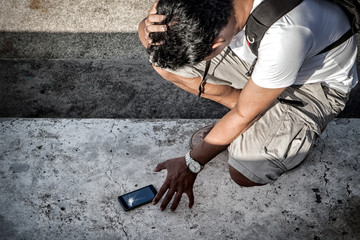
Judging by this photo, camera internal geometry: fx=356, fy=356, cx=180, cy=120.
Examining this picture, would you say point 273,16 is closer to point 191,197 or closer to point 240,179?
point 240,179

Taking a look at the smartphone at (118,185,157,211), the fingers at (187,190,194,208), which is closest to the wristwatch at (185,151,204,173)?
the fingers at (187,190,194,208)

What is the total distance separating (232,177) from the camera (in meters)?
1.72

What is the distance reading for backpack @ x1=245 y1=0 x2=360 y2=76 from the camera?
1.28m

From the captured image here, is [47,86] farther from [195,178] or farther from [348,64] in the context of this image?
[348,64]

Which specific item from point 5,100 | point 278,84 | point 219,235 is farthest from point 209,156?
point 5,100

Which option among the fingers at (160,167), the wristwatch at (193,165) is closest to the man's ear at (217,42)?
the wristwatch at (193,165)

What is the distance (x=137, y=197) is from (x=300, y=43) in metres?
0.99

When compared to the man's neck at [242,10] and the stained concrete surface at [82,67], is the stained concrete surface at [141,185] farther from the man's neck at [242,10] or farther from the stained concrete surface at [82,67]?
the man's neck at [242,10]

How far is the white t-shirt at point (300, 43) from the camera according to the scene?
49.9 inches

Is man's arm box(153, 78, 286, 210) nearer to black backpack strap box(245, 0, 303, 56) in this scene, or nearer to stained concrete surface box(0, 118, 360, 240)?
stained concrete surface box(0, 118, 360, 240)

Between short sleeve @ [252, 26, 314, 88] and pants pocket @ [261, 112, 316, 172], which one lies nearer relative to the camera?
short sleeve @ [252, 26, 314, 88]

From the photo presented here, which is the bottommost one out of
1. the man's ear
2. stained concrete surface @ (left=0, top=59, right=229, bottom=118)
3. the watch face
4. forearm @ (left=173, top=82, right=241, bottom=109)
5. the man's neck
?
stained concrete surface @ (left=0, top=59, right=229, bottom=118)

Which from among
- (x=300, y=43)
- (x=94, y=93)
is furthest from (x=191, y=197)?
(x=94, y=93)

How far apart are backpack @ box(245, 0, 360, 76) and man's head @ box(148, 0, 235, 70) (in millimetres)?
83
